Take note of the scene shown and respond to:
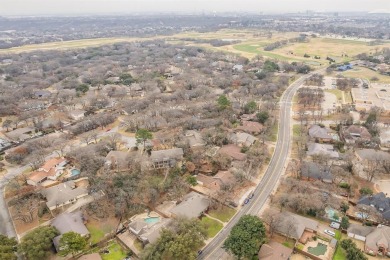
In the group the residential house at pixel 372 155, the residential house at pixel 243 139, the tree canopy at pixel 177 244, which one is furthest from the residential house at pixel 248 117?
the tree canopy at pixel 177 244

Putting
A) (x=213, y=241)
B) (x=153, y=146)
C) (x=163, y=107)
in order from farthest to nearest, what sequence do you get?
(x=163, y=107) < (x=153, y=146) < (x=213, y=241)

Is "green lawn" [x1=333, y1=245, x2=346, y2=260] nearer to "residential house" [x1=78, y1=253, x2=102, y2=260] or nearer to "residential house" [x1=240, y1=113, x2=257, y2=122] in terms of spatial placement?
"residential house" [x1=78, y1=253, x2=102, y2=260]

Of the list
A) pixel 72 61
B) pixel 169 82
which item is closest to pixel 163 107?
pixel 169 82

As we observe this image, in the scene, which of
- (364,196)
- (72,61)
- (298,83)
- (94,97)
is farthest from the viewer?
(72,61)

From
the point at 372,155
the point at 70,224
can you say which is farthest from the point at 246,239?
the point at 372,155

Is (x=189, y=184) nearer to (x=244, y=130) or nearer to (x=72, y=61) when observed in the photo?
(x=244, y=130)

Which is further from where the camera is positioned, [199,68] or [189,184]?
[199,68]
